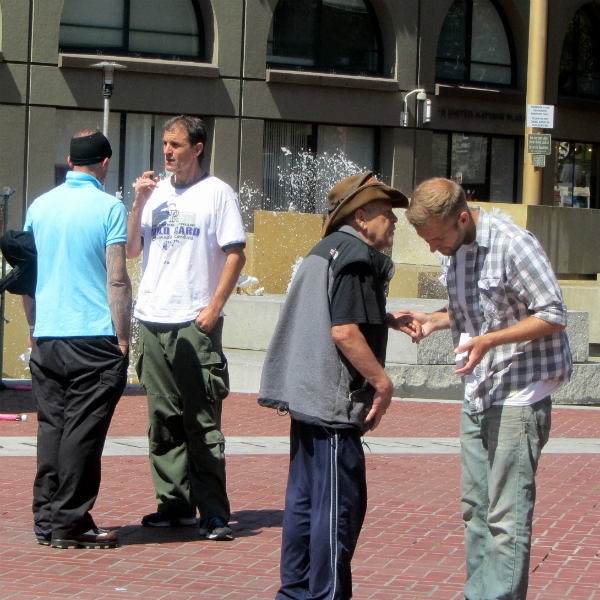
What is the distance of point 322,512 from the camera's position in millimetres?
4406

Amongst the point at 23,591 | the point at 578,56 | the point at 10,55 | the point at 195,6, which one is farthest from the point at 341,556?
the point at 578,56

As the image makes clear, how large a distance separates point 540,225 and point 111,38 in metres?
11.4

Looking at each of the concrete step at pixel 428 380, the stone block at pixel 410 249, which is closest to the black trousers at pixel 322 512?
the concrete step at pixel 428 380

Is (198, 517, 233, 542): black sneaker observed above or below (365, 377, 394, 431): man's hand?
below

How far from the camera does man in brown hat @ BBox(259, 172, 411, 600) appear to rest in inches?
172

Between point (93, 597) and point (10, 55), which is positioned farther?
point (10, 55)

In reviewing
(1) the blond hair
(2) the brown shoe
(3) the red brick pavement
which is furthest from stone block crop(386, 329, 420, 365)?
(1) the blond hair

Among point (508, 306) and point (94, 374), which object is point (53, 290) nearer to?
point (94, 374)

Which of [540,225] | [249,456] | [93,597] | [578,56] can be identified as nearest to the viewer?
[93,597]

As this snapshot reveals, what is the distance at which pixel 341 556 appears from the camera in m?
4.38

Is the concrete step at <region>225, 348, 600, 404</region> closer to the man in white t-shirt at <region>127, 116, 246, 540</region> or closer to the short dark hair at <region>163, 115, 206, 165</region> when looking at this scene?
the man in white t-shirt at <region>127, 116, 246, 540</region>

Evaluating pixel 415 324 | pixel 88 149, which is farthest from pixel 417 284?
pixel 415 324

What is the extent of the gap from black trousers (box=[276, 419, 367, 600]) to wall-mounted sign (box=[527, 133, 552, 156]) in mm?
13015

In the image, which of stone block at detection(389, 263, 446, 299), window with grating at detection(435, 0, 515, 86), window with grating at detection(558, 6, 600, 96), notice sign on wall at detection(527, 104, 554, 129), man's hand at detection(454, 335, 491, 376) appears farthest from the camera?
window with grating at detection(558, 6, 600, 96)
